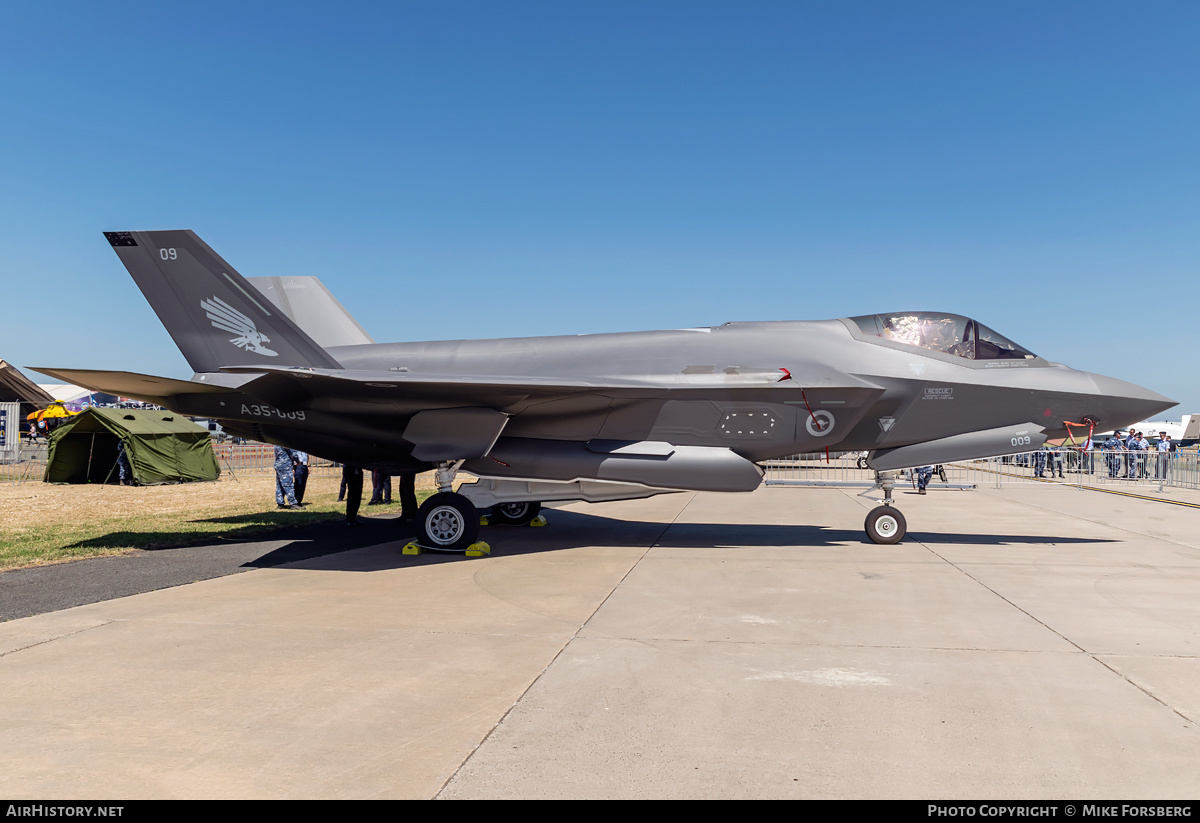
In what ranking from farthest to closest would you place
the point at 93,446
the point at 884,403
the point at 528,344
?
the point at 93,446 < the point at 528,344 < the point at 884,403

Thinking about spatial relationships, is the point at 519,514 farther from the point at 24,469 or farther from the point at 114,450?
the point at 24,469

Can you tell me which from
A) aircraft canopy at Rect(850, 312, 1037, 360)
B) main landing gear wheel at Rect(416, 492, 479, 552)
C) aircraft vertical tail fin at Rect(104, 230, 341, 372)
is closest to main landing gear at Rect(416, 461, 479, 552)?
main landing gear wheel at Rect(416, 492, 479, 552)

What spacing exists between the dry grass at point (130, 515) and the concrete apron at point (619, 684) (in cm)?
352

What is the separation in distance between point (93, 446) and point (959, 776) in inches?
946

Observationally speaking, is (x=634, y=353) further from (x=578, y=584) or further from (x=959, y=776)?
(x=959, y=776)

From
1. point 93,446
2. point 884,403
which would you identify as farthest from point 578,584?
point 93,446

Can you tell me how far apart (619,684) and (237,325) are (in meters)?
8.13

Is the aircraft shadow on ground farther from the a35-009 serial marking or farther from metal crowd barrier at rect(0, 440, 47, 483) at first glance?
metal crowd barrier at rect(0, 440, 47, 483)

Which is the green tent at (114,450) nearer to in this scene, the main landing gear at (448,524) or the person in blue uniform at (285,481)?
the person in blue uniform at (285,481)

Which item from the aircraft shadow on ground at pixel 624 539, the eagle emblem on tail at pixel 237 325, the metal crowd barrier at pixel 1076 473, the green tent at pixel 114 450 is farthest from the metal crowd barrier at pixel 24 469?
the metal crowd barrier at pixel 1076 473

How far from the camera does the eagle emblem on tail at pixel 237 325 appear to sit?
9984 millimetres

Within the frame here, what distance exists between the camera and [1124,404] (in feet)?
31.1

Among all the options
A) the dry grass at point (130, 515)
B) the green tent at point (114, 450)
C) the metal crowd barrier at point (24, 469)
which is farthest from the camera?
the metal crowd barrier at point (24, 469)
